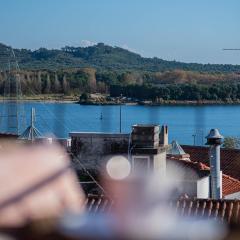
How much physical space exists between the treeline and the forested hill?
9762 mm

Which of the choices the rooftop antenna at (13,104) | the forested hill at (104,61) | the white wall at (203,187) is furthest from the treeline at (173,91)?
the white wall at (203,187)

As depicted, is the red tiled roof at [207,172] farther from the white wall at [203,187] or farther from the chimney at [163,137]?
the chimney at [163,137]

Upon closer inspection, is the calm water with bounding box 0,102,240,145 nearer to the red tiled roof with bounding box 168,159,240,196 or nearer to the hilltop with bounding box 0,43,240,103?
the hilltop with bounding box 0,43,240,103

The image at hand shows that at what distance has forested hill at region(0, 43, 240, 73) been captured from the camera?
331ft

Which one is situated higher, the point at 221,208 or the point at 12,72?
the point at 12,72

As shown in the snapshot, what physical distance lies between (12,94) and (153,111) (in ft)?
154

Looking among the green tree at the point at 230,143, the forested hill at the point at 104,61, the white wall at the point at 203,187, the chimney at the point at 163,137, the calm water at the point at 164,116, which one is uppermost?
the forested hill at the point at 104,61

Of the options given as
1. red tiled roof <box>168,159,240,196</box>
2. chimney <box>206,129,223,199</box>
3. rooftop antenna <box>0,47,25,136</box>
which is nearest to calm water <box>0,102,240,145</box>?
rooftop antenna <box>0,47,25,136</box>

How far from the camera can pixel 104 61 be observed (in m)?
112

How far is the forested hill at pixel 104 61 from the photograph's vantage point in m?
101

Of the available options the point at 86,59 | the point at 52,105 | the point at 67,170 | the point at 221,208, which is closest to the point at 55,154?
the point at 67,170

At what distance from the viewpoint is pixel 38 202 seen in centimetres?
77

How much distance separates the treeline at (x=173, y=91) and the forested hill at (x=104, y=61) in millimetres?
9762

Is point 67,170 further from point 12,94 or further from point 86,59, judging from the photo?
point 86,59
